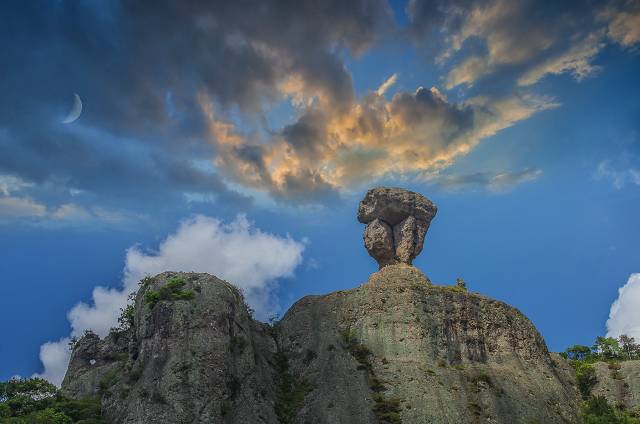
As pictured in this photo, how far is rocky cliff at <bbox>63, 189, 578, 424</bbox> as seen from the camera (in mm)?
75500

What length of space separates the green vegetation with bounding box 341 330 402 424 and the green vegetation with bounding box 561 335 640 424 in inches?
1148

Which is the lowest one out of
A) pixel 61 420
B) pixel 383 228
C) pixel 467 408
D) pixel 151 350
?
pixel 61 420

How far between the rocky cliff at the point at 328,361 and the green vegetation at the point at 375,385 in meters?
0.16

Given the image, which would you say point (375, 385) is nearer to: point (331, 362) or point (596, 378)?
point (331, 362)

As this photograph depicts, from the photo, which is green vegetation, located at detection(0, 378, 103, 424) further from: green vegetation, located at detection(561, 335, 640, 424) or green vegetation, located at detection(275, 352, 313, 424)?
green vegetation, located at detection(561, 335, 640, 424)

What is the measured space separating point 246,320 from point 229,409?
1763 centimetres

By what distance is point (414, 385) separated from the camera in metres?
80.7

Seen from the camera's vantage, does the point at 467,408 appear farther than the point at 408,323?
No

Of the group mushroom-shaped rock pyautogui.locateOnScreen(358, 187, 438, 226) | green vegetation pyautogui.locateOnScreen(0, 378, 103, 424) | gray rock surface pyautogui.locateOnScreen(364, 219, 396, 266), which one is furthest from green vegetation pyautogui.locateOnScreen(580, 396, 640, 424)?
green vegetation pyautogui.locateOnScreen(0, 378, 103, 424)

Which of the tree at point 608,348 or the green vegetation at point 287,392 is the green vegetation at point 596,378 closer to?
the tree at point 608,348

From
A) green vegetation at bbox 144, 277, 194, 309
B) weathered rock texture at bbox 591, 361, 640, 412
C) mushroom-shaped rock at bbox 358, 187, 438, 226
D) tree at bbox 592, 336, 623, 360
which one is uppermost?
mushroom-shaped rock at bbox 358, 187, 438, 226

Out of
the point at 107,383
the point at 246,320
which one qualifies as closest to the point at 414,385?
the point at 246,320

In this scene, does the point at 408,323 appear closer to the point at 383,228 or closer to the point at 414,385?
the point at 414,385

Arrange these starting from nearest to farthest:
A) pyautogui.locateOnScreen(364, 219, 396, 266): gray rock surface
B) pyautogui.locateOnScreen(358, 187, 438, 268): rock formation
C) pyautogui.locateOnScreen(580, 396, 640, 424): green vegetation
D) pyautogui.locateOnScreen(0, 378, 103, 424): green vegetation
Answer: pyautogui.locateOnScreen(0, 378, 103, 424): green vegetation
pyautogui.locateOnScreen(580, 396, 640, 424): green vegetation
pyautogui.locateOnScreen(358, 187, 438, 268): rock formation
pyautogui.locateOnScreen(364, 219, 396, 266): gray rock surface
